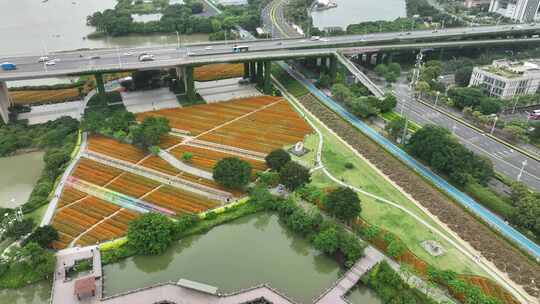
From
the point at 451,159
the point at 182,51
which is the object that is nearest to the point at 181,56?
the point at 182,51

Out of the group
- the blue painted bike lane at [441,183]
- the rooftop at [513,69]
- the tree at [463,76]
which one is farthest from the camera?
the tree at [463,76]

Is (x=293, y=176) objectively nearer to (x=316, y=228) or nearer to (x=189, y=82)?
(x=316, y=228)

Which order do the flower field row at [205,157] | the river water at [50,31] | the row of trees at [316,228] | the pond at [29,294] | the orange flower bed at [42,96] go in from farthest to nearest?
the river water at [50,31], the orange flower bed at [42,96], the flower field row at [205,157], the row of trees at [316,228], the pond at [29,294]

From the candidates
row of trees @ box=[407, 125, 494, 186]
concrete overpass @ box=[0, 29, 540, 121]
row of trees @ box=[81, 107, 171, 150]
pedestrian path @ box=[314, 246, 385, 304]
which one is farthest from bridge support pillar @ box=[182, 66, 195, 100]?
pedestrian path @ box=[314, 246, 385, 304]

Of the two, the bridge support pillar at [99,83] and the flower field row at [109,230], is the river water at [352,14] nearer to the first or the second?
the bridge support pillar at [99,83]

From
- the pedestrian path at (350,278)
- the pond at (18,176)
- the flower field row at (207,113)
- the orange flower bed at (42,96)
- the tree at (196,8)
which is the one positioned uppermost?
the tree at (196,8)

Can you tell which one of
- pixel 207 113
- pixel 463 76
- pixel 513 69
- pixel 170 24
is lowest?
pixel 207 113

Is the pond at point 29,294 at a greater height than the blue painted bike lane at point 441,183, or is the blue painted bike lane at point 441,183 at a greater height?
the blue painted bike lane at point 441,183

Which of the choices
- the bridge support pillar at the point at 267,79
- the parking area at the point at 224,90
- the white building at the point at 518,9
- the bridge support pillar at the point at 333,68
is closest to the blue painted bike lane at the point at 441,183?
the bridge support pillar at the point at 333,68
